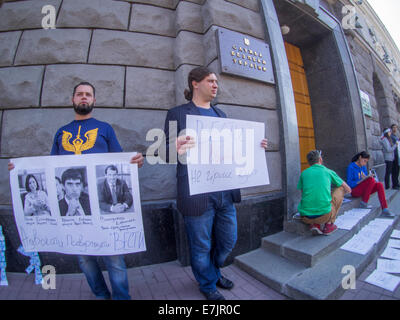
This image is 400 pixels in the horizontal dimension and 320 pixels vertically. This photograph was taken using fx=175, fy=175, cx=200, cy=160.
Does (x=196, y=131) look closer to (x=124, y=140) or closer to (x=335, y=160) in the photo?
(x=124, y=140)

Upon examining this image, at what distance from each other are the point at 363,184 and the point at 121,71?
15.0ft

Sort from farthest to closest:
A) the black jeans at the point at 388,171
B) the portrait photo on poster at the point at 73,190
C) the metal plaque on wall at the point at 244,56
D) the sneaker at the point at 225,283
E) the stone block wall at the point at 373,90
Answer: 1. the black jeans at the point at 388,171
2. the stone block wall at the point at 373,90
3. the metal plaque on wall at the point at 244,56
4. the sneaker at the point at 225,283
5. the portrait photo on poster at the point at 73,190

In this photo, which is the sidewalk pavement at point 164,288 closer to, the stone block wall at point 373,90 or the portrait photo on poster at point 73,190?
the portrait photo on poster at point 73,190

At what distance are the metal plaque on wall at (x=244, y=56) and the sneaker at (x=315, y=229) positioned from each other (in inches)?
80.8

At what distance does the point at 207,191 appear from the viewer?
1343 mm

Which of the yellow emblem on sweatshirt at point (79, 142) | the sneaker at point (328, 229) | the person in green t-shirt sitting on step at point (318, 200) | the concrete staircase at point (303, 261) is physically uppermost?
the yellow emblem on sweatshirt at point (79, 142)

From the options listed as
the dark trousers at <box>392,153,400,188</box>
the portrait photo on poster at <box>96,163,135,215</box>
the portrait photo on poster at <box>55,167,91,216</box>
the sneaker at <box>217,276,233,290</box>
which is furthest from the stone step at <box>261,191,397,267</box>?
the dark trousers at <box>392,153,400,188</box>

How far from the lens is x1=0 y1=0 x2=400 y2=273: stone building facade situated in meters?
2.13

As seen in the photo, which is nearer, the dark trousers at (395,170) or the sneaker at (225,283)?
the sneaker at (225,283)

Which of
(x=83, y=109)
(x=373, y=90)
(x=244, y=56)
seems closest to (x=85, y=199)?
(x=83, y=109)

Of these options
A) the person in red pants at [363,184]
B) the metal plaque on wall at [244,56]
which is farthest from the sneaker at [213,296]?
the person in red pants at [363,184]

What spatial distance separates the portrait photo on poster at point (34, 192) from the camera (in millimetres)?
1317

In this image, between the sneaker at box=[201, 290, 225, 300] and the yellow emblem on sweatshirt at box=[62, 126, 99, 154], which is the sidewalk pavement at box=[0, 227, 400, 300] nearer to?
the sneaker at box=[201, 290, 225, 300]

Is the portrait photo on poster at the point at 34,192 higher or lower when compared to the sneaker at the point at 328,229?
higher
